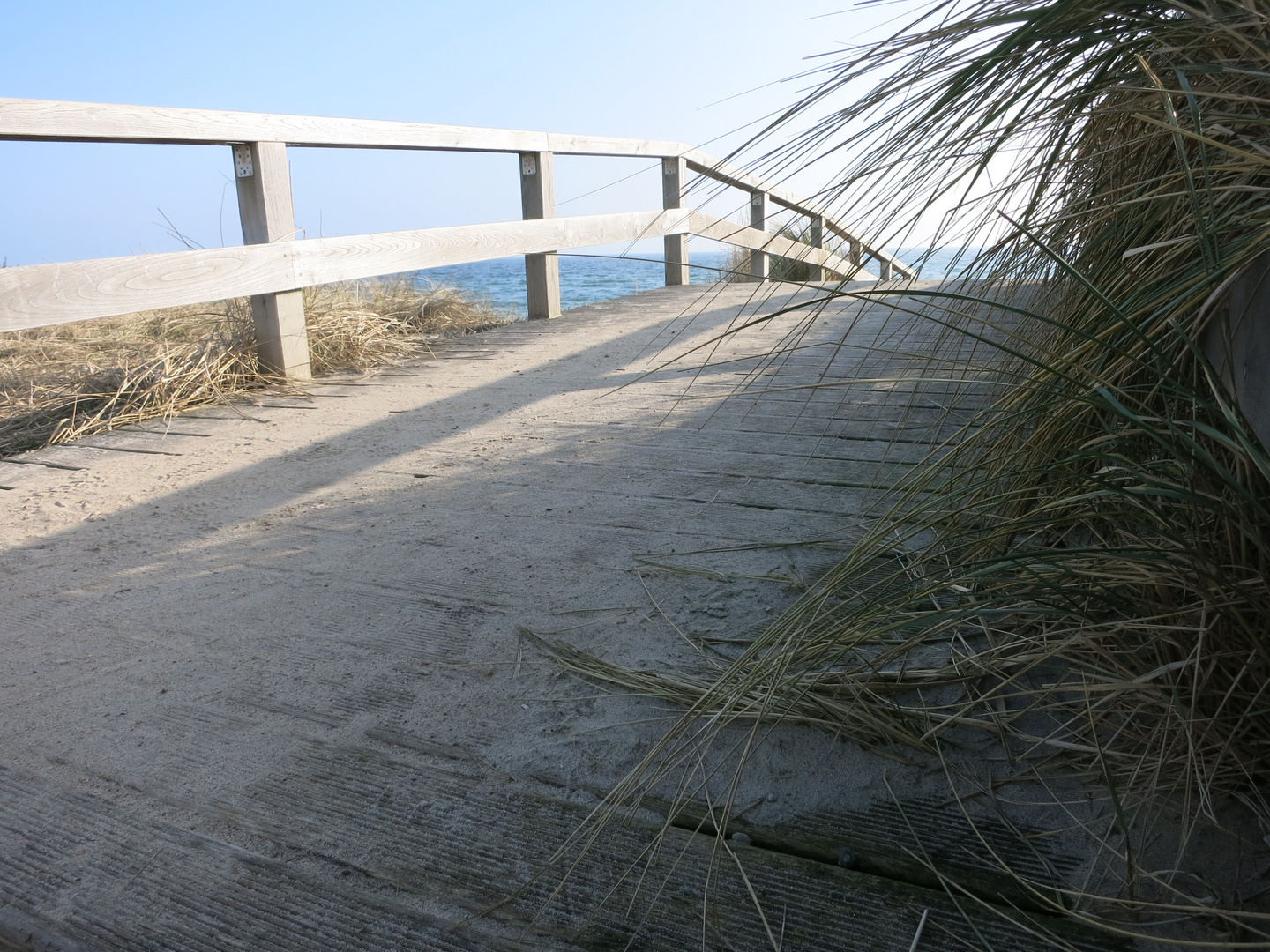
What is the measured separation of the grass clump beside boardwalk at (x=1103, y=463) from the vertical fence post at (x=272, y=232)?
9.47 feet

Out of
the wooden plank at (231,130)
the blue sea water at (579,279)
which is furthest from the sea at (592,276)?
the wooden plank at (231,130)

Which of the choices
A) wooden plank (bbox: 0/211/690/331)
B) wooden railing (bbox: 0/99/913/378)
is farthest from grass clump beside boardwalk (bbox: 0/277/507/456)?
wooden plank (bbox: 0/211/690/331)

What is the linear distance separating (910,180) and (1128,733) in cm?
63

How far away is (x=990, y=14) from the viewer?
2.97 feet

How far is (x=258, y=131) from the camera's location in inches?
131

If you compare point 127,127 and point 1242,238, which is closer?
point 1242,238

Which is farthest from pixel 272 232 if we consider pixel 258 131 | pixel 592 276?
pixel 592 276

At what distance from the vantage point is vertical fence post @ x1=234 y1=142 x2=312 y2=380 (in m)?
3.39

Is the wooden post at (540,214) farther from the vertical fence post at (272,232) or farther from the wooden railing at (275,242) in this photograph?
the vertical fence post at (272,232)

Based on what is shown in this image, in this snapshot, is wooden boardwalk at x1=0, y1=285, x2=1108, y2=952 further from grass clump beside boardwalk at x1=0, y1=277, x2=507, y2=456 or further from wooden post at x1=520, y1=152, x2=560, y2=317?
wooden post at x1=520, y1=152, x2=560, y2=317

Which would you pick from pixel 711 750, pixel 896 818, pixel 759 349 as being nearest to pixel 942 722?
pixel 896 818

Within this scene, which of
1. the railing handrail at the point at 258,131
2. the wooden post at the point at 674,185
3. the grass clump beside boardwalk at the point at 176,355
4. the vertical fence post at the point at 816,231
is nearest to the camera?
the vertical fence post at the point at 816,231

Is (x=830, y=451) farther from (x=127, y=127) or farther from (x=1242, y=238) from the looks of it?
(x=127, y=127)

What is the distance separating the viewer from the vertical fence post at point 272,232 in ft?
11.1
